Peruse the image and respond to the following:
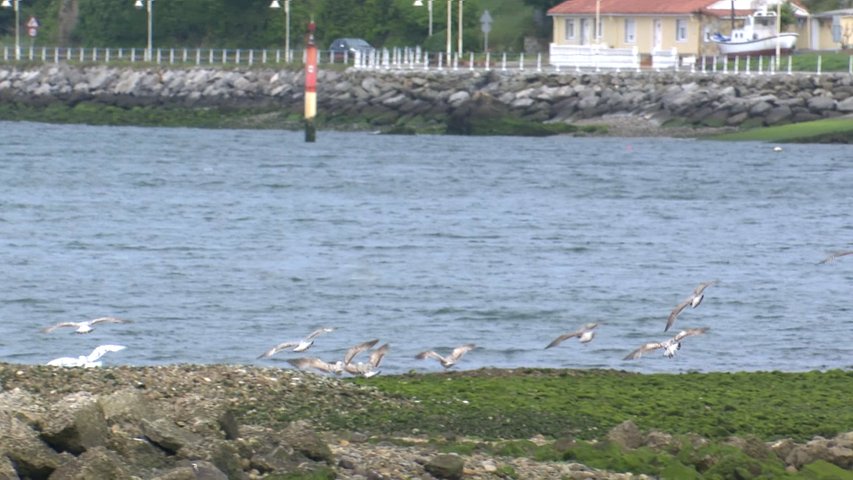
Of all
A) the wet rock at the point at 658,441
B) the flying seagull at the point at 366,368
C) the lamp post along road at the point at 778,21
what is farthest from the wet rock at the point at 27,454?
the lamp post along road at the point at 778,21

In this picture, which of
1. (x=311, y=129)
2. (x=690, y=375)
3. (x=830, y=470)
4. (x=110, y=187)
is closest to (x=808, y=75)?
(x=311, y=129)

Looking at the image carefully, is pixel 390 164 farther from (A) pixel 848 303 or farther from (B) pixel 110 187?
(A) pixel 848 303

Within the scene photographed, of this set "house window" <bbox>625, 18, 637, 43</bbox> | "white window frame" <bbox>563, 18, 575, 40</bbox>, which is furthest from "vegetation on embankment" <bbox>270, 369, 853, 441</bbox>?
"white window frame" <bbox>563, 18, 575, 40</bbox>

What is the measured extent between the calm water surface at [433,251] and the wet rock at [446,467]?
870cm

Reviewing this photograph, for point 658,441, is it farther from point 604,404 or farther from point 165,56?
point 165,56

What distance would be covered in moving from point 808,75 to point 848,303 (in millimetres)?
46230

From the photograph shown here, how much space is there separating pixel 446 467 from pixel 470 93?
220ft

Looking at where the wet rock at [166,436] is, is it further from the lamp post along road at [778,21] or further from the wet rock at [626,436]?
the lamp post along road at [778,21]

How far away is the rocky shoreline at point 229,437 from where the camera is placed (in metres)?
12.0

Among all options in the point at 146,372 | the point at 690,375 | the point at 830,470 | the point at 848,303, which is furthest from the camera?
the point at 848,303

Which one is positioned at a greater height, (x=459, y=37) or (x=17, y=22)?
(x=17, y=22)

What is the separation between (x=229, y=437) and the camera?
43.9ft

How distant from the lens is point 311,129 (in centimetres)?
7512

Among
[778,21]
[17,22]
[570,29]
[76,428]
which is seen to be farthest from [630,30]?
[76,428]
